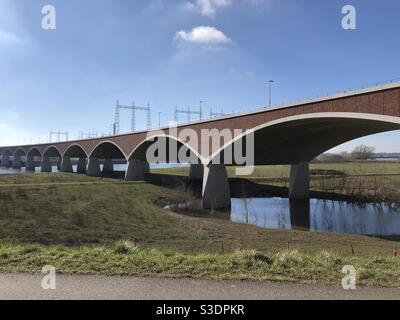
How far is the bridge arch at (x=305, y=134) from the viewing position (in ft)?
104

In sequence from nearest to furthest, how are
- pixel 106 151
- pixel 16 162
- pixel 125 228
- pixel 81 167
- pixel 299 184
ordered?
pixel 125 228 < pixel 299 184 < pixel 106 151 < pixel 81 167 < pixel 16 162

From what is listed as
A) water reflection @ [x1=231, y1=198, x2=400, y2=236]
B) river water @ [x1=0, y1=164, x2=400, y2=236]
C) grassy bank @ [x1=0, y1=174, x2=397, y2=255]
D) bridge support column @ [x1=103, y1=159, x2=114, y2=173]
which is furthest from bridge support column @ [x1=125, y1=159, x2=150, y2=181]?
bridge support column @ [x1=103, y1=159, x2=114, y2=173]

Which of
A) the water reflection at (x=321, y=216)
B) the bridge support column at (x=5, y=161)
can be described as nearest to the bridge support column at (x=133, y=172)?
the water reflection at (x=321, y=216)

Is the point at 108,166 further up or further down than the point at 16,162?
further down

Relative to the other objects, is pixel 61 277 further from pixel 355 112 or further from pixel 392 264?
pixel 355 112

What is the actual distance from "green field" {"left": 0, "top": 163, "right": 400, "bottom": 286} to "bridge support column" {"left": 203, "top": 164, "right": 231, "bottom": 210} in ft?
6.69

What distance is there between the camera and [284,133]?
4100cm

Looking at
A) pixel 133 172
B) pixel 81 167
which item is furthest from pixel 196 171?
pixel 81 167

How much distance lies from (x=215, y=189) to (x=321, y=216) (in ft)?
38.3

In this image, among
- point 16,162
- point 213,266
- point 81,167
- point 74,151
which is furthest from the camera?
point 16,162

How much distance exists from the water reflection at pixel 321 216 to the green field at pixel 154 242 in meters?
3.74

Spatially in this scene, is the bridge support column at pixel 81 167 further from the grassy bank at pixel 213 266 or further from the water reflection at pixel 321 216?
the grassy bank at pixel 213 266

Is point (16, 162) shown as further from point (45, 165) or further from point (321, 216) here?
point (321, 216)
